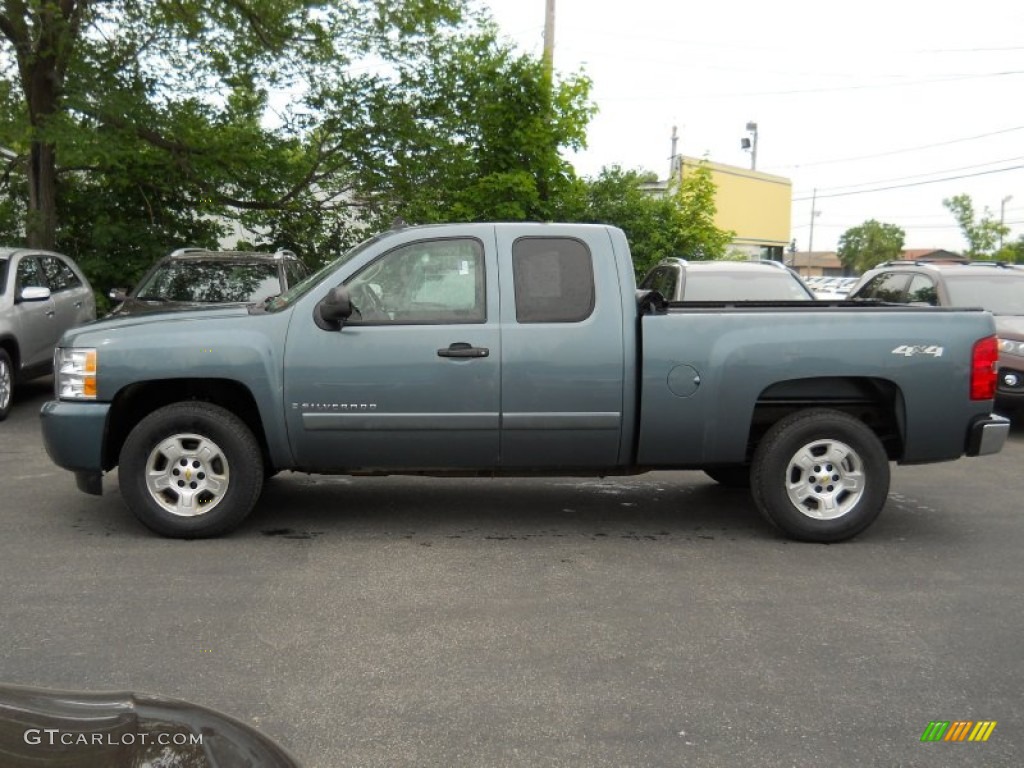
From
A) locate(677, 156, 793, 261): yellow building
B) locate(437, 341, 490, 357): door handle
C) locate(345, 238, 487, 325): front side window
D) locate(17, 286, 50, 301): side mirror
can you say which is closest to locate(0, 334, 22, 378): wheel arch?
locate(17, 286, 50, 301): side mirror

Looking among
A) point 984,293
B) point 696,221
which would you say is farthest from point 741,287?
point 696,221

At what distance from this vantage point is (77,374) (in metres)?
6.20

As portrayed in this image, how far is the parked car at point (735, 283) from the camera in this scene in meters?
11.5

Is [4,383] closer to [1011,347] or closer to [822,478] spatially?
[822,478]

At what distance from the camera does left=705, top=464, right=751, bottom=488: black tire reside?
7.65 metres

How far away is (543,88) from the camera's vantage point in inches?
642

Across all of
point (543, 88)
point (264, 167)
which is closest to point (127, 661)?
point (264, 167)

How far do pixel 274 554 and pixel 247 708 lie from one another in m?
2.14

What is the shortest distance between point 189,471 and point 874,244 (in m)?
111

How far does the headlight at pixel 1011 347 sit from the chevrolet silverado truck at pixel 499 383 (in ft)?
14.9

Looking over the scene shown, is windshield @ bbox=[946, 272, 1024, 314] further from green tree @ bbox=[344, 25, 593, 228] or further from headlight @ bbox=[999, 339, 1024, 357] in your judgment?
green tree @ bbox=[344, 25, 593, 228]

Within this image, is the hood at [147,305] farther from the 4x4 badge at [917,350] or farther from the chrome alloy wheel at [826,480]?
the 4x4 badge at [917,350]

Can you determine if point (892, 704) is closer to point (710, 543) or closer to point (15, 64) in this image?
point (710, 543)

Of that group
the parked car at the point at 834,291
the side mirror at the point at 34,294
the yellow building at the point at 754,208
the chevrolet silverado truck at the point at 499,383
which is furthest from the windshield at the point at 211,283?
the yellow building at the point at 754,208
